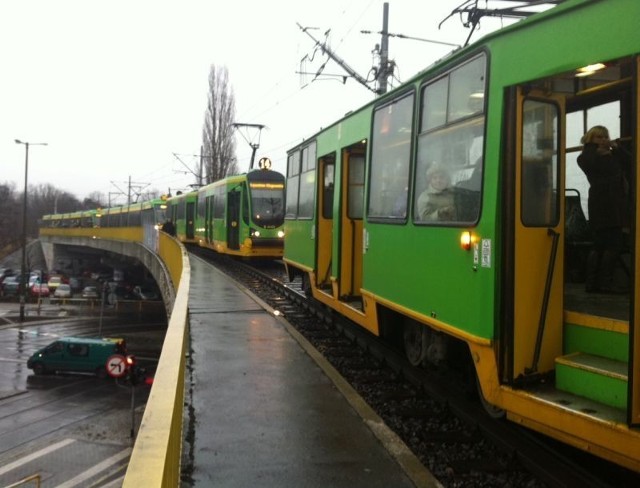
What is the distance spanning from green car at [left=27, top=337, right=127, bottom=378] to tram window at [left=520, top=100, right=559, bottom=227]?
957 inches

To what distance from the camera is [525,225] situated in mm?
4102

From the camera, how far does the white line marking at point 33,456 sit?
51.3ft

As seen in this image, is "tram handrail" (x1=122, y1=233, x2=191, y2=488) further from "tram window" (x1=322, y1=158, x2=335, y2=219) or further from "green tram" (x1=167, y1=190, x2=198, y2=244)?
"green tram" (x1=167, y1=190, x2=198, y2=244)

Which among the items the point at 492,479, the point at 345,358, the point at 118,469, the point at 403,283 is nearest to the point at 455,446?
the point at 492,479

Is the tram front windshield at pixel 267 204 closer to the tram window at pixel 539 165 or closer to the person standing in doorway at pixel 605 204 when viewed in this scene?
the person standing in doorway at pixel 605 204

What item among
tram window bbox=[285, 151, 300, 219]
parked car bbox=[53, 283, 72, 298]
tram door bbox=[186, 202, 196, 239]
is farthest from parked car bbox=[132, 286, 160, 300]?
tram window bbox=[285, 151, 300, 219]

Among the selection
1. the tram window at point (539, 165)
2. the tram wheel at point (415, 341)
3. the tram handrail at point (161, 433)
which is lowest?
the tram wheel at point (415, 341)

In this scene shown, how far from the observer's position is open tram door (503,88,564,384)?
4.05 metres

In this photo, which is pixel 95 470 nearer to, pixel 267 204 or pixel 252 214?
pixel 252 214

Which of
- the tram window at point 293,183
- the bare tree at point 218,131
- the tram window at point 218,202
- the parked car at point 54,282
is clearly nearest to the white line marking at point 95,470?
the tram window at point 218,202

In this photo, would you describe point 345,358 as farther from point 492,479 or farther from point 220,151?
point 220,151

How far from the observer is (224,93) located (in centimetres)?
4238

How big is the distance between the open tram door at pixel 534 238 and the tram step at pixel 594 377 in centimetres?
20

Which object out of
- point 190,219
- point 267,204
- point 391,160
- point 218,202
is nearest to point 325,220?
point 391,160
